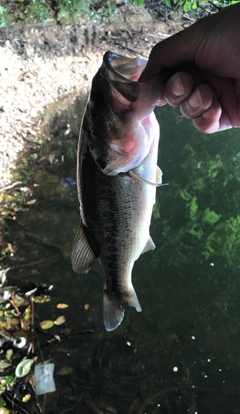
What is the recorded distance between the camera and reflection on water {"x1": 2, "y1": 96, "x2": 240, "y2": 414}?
342cm

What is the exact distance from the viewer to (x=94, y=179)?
4.80ft

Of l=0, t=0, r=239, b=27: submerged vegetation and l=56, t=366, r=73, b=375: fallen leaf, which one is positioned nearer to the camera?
l=56, t=366, r=73, b=375: fallen leaf

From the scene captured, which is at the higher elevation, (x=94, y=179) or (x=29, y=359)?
(x=94, y=179)

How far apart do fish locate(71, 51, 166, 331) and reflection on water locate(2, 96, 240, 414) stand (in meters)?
1.97

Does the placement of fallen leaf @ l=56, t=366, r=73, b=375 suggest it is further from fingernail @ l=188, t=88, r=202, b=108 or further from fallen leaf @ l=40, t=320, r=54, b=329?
fingernail @ l=188, t=88, r=202, b=108

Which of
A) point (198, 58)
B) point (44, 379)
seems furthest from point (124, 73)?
point (44, 379)

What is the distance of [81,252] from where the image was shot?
166 centimetres

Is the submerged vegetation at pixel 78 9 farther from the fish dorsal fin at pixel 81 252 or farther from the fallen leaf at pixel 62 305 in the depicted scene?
the fish dorsal fin at pixel 81 252

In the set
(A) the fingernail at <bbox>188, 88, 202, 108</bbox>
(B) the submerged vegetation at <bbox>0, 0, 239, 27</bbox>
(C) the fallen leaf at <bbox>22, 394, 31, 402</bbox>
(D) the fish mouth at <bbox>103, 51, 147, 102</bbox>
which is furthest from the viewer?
(B) the submerged vegetation at <bbox>0, 0, 239, 27</bbox>

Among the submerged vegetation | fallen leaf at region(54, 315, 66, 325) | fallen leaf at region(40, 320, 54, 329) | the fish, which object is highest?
the fish

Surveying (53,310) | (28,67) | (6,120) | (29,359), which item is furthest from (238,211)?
(28,67)

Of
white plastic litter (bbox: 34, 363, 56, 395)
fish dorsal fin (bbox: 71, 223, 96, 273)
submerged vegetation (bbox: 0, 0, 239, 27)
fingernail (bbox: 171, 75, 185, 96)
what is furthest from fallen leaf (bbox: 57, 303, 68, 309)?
submerged vegetation (bbox: 0, 0, 239, 27)

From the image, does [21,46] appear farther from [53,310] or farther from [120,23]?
[53,310]

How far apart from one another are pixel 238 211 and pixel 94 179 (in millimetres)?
3916
